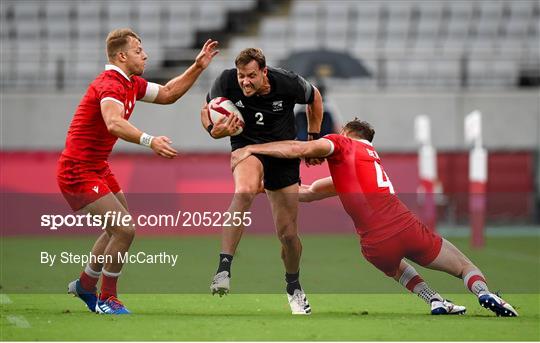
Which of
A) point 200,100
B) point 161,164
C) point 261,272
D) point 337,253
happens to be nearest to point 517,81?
point 200,100

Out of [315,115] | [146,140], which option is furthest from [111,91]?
[315,115]

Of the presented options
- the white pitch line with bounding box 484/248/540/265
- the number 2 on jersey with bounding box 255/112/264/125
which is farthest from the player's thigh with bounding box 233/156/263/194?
the white pitch line with bounding box 484/248/540/265

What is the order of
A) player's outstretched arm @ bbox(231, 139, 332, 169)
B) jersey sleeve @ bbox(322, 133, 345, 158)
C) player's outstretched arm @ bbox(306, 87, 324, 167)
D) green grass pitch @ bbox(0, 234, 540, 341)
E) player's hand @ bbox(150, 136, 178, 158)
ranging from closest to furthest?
1. green grass pitch @ bbox(0, 234, 540, 341)
2. player's hand @ bbox(150, 136, 178, 158)
3. player's outstretched arm @ bbox(231, 139, 332, 169)
4. jersey sleeve @ bbox(322, 133, 345, 158)
5. player's outstretched arm @ bbox(306, 87, 324, 167)

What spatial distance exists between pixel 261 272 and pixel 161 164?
6865 mm

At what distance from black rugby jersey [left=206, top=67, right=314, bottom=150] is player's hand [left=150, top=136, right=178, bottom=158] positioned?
3.30ft

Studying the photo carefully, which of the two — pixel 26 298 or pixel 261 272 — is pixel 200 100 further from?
pixel 26 298

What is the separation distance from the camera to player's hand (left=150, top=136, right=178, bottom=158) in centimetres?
716

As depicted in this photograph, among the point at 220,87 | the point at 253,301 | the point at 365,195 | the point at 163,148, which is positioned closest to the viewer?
the point at 163,148

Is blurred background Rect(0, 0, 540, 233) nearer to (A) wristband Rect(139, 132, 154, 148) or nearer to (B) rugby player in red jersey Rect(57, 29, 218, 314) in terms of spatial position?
(B) rugby player in red jersey Rect(57, 29, 218, 314)

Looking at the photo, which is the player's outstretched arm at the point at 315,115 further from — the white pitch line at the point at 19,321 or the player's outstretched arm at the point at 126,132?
the white pitch line at the point at 19,321

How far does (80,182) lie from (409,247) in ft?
7.48

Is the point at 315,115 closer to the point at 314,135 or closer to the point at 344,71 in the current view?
the point at 314,135

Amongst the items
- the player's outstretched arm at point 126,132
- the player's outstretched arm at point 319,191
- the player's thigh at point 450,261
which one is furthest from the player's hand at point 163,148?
the player's thigh at point 450,261

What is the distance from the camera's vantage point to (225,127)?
7852 mm
